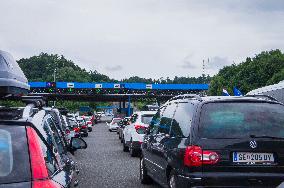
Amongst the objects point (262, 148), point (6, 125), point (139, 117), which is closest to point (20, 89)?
point (6, 125)

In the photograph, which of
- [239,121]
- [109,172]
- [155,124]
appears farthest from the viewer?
[109,172]

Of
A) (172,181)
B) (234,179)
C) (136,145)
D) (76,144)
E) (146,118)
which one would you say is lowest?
(136,145)

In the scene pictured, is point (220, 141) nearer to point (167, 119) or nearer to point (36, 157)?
point (167, 119)

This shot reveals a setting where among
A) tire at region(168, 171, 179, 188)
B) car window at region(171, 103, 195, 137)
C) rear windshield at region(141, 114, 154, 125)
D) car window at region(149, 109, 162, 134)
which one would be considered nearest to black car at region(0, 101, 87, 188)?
car window at region(171, 103, 195, 137)

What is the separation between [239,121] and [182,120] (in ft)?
3.13

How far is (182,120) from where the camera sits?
24.6ft

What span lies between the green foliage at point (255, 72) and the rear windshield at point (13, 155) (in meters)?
54.7

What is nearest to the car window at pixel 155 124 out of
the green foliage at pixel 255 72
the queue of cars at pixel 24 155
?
the queue of cars at pixel 24 155

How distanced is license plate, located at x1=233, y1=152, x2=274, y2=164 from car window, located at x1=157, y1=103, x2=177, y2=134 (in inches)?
69.5

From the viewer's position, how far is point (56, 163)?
4.66m

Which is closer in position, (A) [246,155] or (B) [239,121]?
(A) [246,155]

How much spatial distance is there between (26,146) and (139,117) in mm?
15016

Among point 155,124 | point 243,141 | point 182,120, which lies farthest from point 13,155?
point 155,124

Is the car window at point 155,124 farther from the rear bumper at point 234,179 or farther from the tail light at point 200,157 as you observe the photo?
the rear bumper at point 234,179
